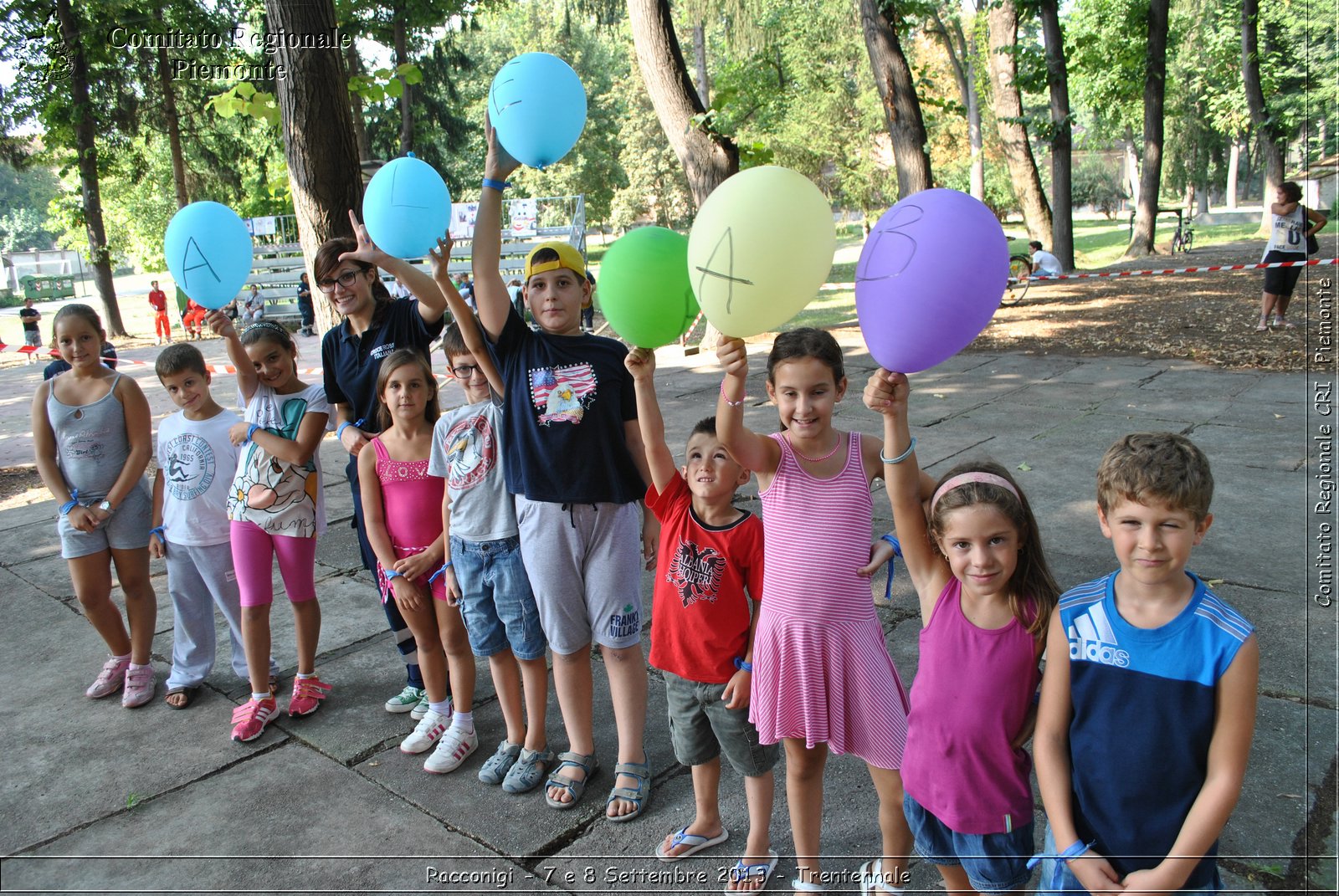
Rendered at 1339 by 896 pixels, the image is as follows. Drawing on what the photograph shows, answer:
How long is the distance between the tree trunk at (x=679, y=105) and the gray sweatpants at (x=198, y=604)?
288 inches

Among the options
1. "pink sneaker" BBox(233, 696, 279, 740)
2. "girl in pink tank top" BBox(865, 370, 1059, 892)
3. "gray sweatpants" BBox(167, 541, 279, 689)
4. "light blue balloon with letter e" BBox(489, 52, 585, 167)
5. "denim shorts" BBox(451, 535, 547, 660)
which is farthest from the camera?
"gray sweatpants" BBox(167, 541, 279, 689)

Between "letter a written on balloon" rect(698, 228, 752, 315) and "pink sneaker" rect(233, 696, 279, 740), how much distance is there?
246 centimetres

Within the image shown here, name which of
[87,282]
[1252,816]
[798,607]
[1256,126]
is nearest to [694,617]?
[798,607]

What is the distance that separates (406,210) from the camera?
301 cm

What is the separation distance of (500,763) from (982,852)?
5.43ft

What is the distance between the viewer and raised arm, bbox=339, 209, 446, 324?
2.99 m

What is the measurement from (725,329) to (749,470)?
1.45ft

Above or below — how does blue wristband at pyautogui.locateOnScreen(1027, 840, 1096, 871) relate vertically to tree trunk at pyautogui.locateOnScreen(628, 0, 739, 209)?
below

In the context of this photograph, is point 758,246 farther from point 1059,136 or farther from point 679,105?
point 1059,136

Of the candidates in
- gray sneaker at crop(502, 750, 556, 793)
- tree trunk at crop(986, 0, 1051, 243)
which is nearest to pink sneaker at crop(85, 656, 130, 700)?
gray sneaker at crop(502, 750, 556, 793)

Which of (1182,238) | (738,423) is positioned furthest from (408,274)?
(1182,238)

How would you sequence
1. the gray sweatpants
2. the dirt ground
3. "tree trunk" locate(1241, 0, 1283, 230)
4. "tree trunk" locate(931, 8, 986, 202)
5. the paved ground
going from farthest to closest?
"tree trunk" locate(931, 8, 986, 202), "tree trunk" locate(1241, 0, 1283, 230), the dirt ground, the gray sweatpants, the paved ground

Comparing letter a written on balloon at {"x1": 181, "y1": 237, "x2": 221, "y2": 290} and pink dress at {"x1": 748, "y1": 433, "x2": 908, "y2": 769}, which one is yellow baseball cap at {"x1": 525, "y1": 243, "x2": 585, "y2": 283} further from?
letter a written on balloon at {"x1": 181, "y1": 237, "x2": 221, "y2": 290}

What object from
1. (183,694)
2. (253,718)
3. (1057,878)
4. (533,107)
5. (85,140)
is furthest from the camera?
(85,140)
